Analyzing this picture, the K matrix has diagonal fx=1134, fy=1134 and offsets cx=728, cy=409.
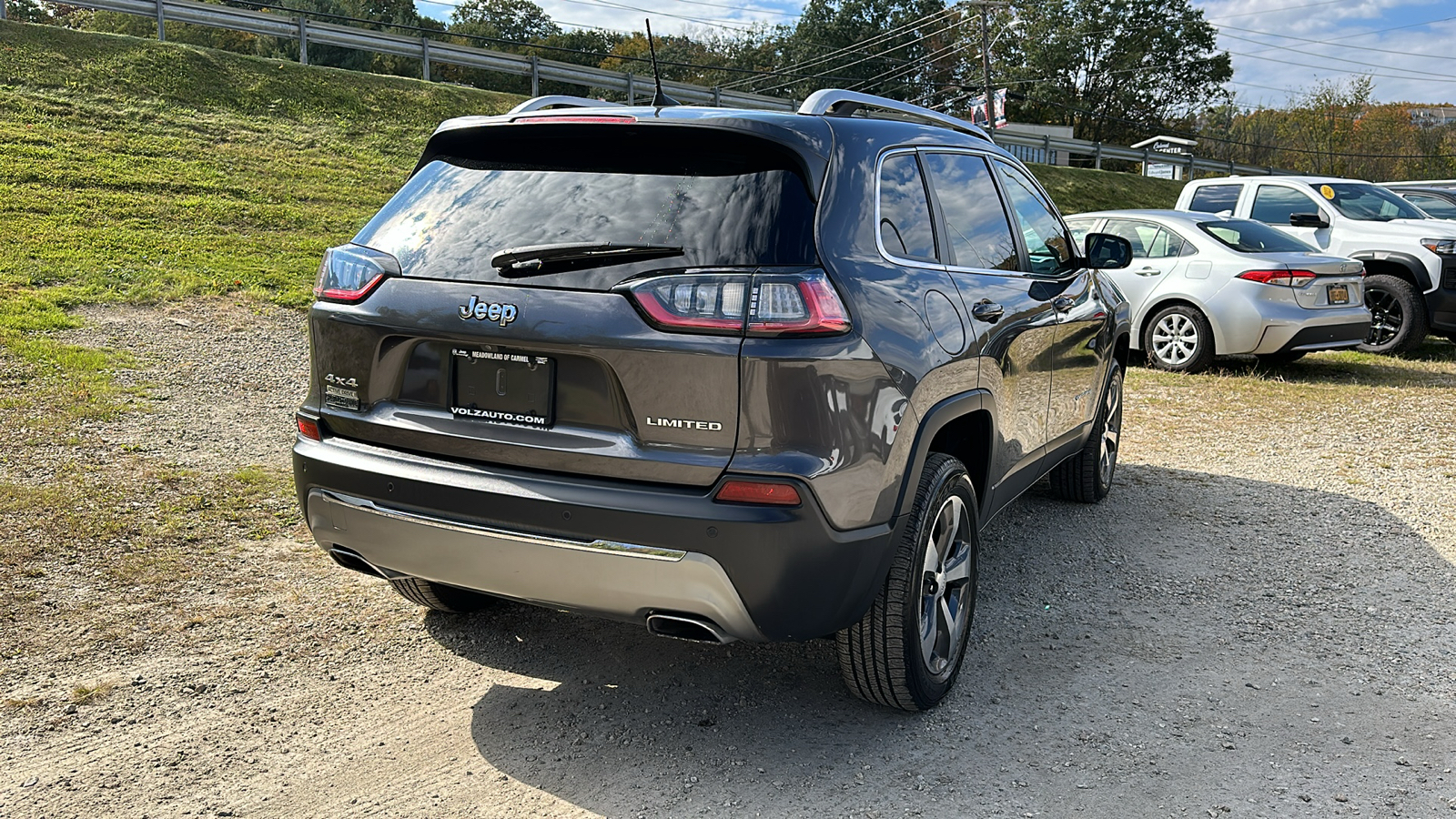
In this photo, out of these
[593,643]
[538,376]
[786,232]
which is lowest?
[593,643]

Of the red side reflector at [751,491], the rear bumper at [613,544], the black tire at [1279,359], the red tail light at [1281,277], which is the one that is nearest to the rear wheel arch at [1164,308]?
the red tail light at [1281,277]

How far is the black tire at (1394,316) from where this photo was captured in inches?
470

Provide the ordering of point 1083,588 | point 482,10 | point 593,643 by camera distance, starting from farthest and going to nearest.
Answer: point 482,10
point 1083,588
point 593,643

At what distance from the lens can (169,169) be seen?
14.7 meters

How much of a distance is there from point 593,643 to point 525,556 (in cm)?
122

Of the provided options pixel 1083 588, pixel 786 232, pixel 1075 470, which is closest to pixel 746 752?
pixel 786 232

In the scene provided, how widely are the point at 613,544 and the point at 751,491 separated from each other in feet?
1.23

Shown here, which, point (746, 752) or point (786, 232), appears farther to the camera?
point (746, 752)

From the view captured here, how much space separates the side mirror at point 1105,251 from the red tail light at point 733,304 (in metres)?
2.60

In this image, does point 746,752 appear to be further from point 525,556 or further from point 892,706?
point 525,556

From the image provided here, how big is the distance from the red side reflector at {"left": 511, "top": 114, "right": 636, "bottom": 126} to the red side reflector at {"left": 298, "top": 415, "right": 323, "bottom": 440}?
1083 mm

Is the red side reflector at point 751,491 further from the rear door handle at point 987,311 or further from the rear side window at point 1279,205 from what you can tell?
the rear side window at point 1279,205

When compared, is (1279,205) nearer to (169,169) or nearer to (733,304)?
(733,304)

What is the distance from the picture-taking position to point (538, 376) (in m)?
3.01
